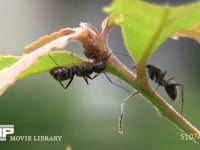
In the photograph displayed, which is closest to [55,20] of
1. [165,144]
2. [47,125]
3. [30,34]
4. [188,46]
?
[30,34]

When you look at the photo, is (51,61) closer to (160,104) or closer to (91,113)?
(160,104)

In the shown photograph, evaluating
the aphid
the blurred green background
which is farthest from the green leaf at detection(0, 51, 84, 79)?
the blurred green background

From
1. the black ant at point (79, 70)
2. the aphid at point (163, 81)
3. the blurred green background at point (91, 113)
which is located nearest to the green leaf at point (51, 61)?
the black ant at point (79, 70)

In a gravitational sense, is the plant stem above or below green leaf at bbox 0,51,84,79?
below

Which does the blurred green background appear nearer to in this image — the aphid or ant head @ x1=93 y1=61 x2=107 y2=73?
the aphid

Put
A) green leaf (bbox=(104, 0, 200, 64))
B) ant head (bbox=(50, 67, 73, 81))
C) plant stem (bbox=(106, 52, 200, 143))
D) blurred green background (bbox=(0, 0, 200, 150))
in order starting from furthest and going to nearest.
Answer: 1. blurred green background (bbox=(0, 0, 200, 150))
2. ant head (bbox=(50, 67, 73, 81))
3. plant stem (bbox=(106, 52, 200, 143))
4. green leaf (bbox=(104, 0, 200, 64))

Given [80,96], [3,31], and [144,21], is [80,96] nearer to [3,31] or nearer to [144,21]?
[3,31]

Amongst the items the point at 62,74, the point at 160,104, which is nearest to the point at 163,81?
the point at 62,74

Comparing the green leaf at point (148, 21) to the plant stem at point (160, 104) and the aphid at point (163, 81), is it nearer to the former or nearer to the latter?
the plant stem at point (160, 104)
